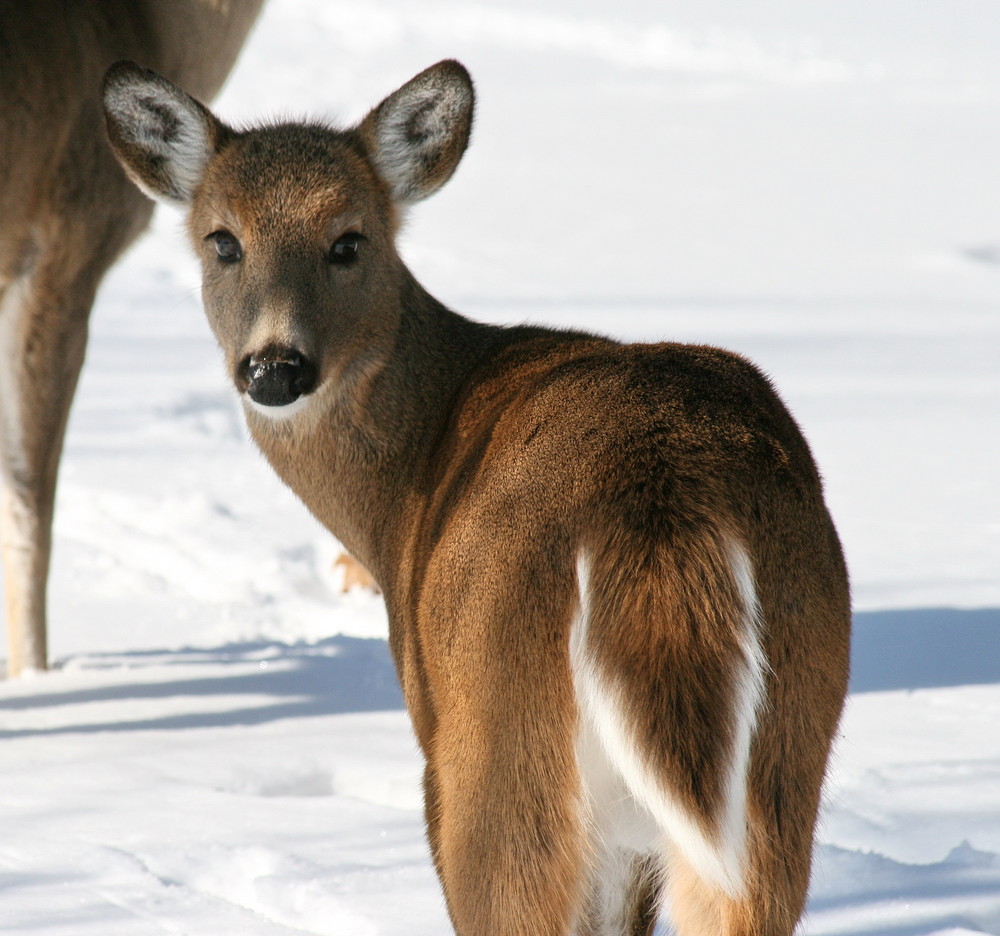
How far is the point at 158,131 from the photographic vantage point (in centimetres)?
355

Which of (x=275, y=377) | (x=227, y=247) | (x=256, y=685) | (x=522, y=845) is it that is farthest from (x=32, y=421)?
(x=522, y=845)

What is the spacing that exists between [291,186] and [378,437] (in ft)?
1.93

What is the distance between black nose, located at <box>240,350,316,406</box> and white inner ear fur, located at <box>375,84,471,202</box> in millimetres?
701

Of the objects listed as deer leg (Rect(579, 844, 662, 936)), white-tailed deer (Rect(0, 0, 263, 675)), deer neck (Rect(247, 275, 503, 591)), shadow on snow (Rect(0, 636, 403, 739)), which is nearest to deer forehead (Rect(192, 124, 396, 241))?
deer neck (Rect(247, 275, 503, 591))

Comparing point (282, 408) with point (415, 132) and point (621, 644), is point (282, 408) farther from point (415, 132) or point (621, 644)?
point (621, 644)

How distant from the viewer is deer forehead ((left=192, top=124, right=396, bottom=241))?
326cm

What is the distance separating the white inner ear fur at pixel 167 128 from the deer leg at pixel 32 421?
124cm

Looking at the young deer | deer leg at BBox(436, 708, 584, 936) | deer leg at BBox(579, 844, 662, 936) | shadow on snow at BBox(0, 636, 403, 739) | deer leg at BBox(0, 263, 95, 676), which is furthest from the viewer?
deer leg at BBox(0, 263, 95, 676)

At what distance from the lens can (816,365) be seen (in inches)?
327

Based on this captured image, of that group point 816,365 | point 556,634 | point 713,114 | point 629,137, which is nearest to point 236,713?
point 556,634

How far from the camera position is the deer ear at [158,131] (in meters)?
3.51

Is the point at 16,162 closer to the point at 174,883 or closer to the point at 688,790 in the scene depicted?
the point at 174,883

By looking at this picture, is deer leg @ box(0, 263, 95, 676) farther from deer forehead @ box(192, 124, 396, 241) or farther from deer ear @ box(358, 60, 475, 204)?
deer ear @ box(358, 60, 475, 204)

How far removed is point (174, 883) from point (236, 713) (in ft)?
4.20
